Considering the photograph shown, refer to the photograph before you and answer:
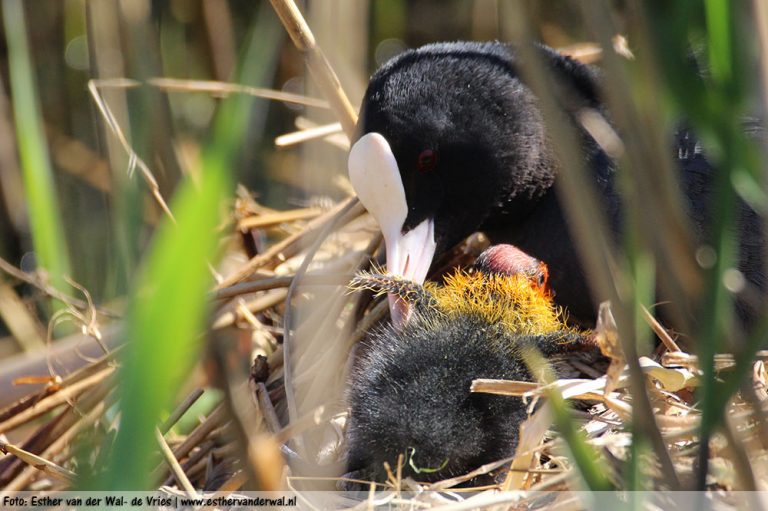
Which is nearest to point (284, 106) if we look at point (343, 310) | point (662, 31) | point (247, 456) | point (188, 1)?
point (188, 1)

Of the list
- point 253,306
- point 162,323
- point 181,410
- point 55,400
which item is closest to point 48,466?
point 181,410

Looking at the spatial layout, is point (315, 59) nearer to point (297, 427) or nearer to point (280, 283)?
point (280, 283)

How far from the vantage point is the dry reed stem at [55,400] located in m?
1.76

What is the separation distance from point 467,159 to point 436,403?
2.43 feet

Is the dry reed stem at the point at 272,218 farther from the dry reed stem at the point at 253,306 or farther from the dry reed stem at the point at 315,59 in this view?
the dry reed stem at the point at 315,59

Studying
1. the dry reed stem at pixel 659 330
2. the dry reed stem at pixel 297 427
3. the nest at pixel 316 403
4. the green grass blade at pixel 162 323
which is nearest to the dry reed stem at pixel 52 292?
the nest at pixel 316 403

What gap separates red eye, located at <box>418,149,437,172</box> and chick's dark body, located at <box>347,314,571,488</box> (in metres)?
0.48

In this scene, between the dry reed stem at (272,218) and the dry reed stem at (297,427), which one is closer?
the dry reed stem at (297,427)

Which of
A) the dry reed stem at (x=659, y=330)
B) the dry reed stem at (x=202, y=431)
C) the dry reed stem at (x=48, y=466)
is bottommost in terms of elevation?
the dry reed stem at (x=202, y=431)

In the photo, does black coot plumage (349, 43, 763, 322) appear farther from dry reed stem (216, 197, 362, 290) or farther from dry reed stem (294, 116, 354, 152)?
dry reed stem (294, 116, 354, 152)

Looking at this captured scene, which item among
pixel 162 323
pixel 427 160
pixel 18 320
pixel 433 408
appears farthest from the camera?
pixel 18 320

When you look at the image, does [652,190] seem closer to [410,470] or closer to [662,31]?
[662,31]

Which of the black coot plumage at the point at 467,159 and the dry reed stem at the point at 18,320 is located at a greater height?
the black coot plumage at the point at 467,159

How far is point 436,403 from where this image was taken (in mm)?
1323
